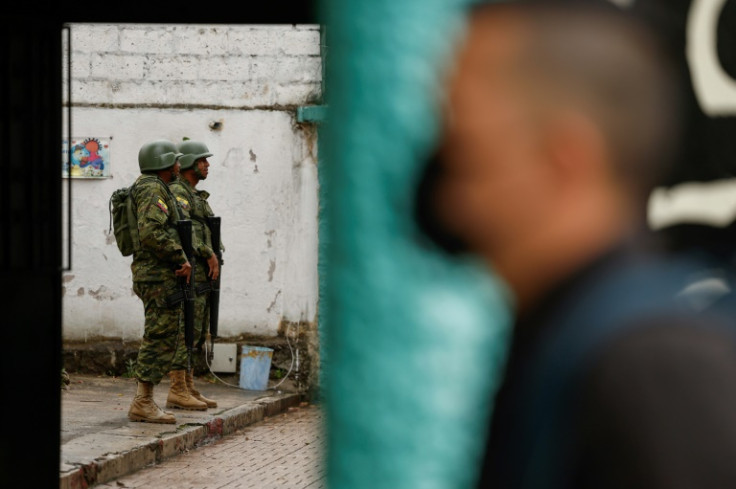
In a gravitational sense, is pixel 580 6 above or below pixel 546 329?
above

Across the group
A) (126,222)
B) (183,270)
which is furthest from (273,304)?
(126,222)

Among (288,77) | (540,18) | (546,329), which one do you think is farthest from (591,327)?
(288,77)

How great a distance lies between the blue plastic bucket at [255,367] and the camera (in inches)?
360

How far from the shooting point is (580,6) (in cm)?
42

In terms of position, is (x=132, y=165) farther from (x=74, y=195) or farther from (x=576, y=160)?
(x=576, y=160)

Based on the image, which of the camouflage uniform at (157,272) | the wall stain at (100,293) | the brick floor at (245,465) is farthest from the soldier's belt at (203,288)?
the wall stain at (100,293)

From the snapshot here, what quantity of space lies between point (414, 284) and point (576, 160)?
0.08m

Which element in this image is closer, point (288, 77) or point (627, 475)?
point (627, 475)

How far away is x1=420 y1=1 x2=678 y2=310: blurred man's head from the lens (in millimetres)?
414

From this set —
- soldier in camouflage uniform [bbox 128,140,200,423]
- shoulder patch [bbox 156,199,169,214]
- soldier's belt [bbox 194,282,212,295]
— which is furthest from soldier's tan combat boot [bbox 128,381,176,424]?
shoulder patch [bbox 156,199,169,214]

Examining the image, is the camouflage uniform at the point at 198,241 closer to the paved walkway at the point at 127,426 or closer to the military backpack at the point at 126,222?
the military backpack at the point at 126,222

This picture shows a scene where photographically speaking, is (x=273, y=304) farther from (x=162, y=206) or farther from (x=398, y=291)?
(x=398, y=291)

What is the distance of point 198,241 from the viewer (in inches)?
304

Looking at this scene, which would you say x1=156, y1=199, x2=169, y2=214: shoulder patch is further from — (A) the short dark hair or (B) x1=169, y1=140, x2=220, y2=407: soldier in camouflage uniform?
(A) the short dark hair
